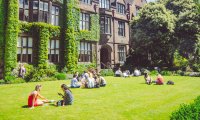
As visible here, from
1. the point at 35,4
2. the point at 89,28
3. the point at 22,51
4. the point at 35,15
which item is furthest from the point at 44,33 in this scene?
the point at 89,28

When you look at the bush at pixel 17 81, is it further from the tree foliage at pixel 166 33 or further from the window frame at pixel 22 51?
the tree foliage at pixel 166 33

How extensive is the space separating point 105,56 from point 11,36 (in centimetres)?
1895

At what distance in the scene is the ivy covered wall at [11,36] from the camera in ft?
91.0

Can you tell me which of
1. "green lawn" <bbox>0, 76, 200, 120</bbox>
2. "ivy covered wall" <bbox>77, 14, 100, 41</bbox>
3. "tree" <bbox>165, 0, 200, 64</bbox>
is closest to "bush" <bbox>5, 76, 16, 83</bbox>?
"green lawn" <bbox>0, 76, 200, 120</bbox>

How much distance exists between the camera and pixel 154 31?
40.0 meters

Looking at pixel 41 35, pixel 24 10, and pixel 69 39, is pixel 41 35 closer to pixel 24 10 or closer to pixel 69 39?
pixel 24 10

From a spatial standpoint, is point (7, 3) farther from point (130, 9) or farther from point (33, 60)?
point (130, 9)

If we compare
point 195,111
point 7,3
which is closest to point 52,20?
point 7,3

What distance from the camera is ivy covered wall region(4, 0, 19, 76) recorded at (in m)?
27.8

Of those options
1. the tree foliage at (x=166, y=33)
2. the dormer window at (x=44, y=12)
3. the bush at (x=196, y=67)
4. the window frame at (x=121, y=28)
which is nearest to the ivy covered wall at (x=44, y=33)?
the dormer window at (x=44, y=12)

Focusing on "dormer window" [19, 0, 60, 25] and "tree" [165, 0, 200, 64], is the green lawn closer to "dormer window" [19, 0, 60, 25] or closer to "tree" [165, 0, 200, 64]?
"dormer window" [19, 0, 60, 25]

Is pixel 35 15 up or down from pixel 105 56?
up

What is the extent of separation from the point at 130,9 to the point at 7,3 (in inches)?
1033

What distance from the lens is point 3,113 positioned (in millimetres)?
11617
